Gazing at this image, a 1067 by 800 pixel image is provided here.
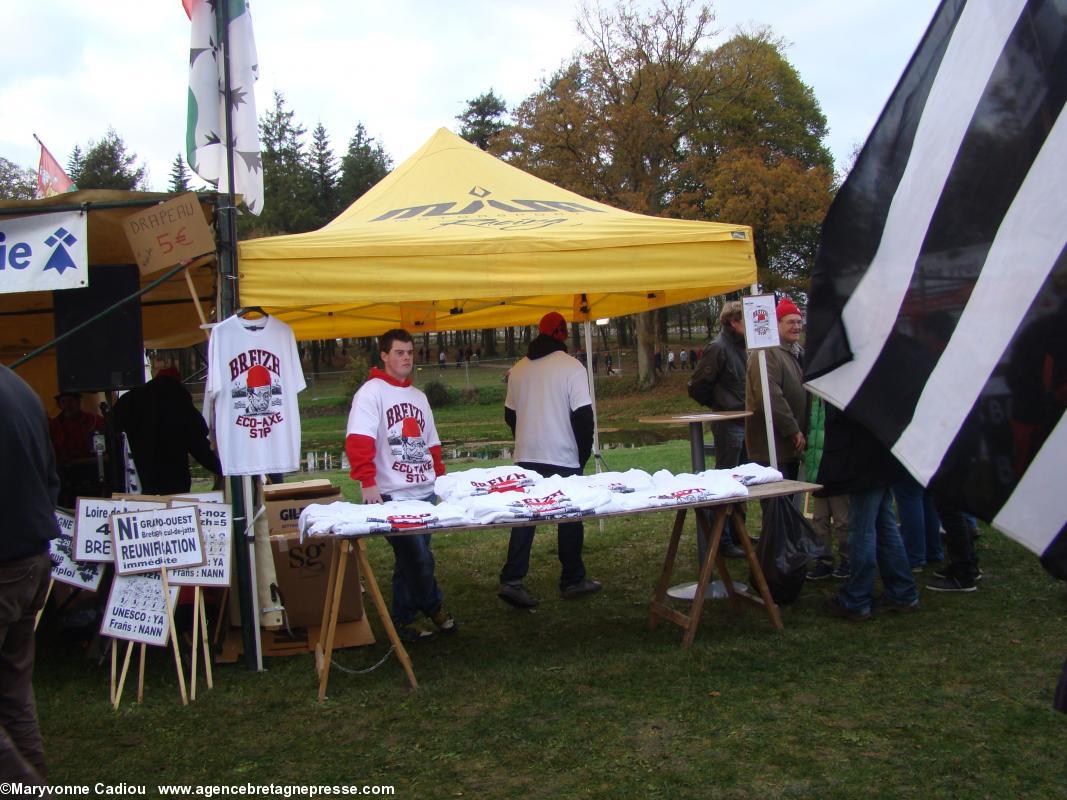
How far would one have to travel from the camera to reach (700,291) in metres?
6.43

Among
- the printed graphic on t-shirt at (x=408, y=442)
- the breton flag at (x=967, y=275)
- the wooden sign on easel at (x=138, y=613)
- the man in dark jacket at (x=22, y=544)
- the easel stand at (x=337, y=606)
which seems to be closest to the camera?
the breton flag at (x=967, y=275)

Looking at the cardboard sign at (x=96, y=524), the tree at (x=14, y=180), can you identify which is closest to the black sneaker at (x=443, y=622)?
the cardboard sign at (x=96, y=524)

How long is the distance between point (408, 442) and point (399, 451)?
0.25ft

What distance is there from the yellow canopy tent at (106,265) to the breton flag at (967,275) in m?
4.05

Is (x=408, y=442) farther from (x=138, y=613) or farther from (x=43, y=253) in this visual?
(x=43, y=253)

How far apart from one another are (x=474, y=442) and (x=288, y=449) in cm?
1796

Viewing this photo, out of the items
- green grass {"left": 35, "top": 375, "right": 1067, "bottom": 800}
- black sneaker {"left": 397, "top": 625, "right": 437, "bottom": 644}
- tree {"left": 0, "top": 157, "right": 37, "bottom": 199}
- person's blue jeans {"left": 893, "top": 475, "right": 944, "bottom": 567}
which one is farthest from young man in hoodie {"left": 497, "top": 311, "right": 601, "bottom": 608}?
tree {"left": 0, "top": 157, "right": 37, "bottom": 199}

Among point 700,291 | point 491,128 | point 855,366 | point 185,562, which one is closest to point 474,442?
point 700,291

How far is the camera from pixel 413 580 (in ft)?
17.1

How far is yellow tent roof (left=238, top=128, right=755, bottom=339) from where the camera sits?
4.82 m

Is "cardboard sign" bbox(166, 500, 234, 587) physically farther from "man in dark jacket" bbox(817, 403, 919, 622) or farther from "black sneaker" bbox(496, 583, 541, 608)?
"man in dark jacket" bbox(817, 403, 919, 622)

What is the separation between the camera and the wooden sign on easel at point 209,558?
4711 millimetres

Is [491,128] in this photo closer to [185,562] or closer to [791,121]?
[791,121]

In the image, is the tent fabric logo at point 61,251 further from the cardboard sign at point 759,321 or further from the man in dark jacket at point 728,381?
the man in dark jacket at point 728,381
